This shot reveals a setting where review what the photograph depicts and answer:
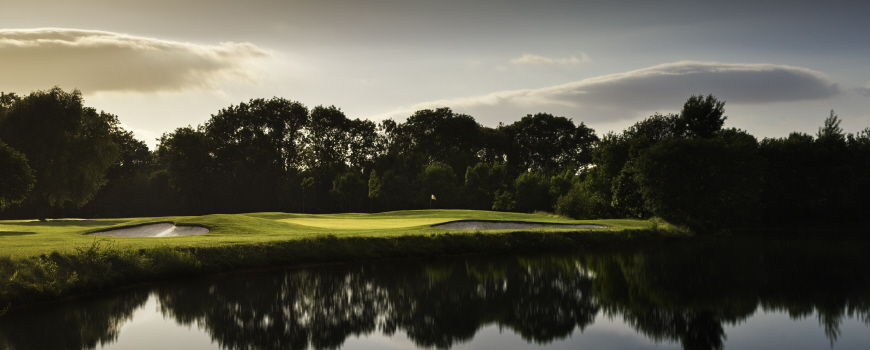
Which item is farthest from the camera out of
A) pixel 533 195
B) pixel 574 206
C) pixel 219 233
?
pixel 533 195

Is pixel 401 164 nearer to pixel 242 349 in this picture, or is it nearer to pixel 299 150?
pixel 299 150

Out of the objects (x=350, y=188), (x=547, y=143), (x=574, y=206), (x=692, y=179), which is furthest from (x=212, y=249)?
(x=547, y=143)

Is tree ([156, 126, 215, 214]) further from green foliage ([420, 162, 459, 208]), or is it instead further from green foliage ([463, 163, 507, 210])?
green foliage ([463, 163, 507, 210])

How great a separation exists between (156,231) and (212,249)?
1147 centimetres

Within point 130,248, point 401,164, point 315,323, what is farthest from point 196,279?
point 401,164

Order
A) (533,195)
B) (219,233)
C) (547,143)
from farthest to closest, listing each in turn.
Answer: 1. (547,143)
2. (533,195)
3. (219,233)

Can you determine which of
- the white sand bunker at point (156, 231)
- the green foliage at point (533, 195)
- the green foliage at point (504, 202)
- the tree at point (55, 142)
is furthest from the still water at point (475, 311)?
the green foliage at point (533, 195)

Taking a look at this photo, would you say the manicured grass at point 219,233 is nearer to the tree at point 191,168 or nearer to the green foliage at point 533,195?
the green foliage at point 533,195

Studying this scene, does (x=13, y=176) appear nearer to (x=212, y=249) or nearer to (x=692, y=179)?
(x=212, y=249)

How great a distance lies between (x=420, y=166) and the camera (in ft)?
262

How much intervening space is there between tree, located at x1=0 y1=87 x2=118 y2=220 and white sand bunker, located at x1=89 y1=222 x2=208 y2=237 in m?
24.6

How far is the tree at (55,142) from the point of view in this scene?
4725cm

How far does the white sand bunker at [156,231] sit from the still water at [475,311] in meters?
10.6

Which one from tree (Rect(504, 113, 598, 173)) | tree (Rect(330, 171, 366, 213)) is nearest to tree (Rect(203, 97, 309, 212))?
tree (Rect(330, 171, 366, 213))
